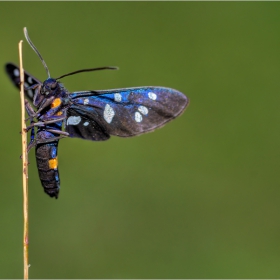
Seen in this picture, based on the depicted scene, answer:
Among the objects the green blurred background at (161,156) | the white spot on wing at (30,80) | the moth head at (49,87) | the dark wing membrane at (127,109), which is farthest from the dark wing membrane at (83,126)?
the green blurred background at (161,156)

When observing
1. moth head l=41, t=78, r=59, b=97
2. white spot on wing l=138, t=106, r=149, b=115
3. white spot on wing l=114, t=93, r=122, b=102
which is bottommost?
white spot on wing l=138, t=106, r=149, b=115

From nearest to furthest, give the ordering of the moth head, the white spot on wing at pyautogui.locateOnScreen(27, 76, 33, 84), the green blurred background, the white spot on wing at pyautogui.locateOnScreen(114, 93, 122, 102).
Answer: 1. the moth head
2. the white spot on wing at pyautogui.locateOnScreen(114, 93, 122, 102)
3. the white spot on wing at pyautogui.locateOnScreen(27, 76, 33, 84)
4. the green blurred background

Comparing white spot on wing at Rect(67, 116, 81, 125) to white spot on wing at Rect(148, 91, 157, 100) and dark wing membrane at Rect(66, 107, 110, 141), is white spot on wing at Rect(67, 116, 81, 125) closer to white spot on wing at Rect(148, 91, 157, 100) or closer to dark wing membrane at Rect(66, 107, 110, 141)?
dark wing membrane at Rect(66, 107, 110, 141)

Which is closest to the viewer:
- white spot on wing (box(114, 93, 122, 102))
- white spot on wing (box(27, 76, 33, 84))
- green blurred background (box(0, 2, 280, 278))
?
white spot on wing (box(114, 93, 122, 102))

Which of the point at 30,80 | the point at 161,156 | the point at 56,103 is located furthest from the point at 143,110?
the point at 161,156

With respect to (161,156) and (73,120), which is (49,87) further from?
(161,156)

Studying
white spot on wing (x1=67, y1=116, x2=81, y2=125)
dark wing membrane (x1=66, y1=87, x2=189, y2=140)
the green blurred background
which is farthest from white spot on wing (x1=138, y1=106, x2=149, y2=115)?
the green blurred background

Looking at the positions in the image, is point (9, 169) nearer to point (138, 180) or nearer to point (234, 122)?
point (138, 180)
